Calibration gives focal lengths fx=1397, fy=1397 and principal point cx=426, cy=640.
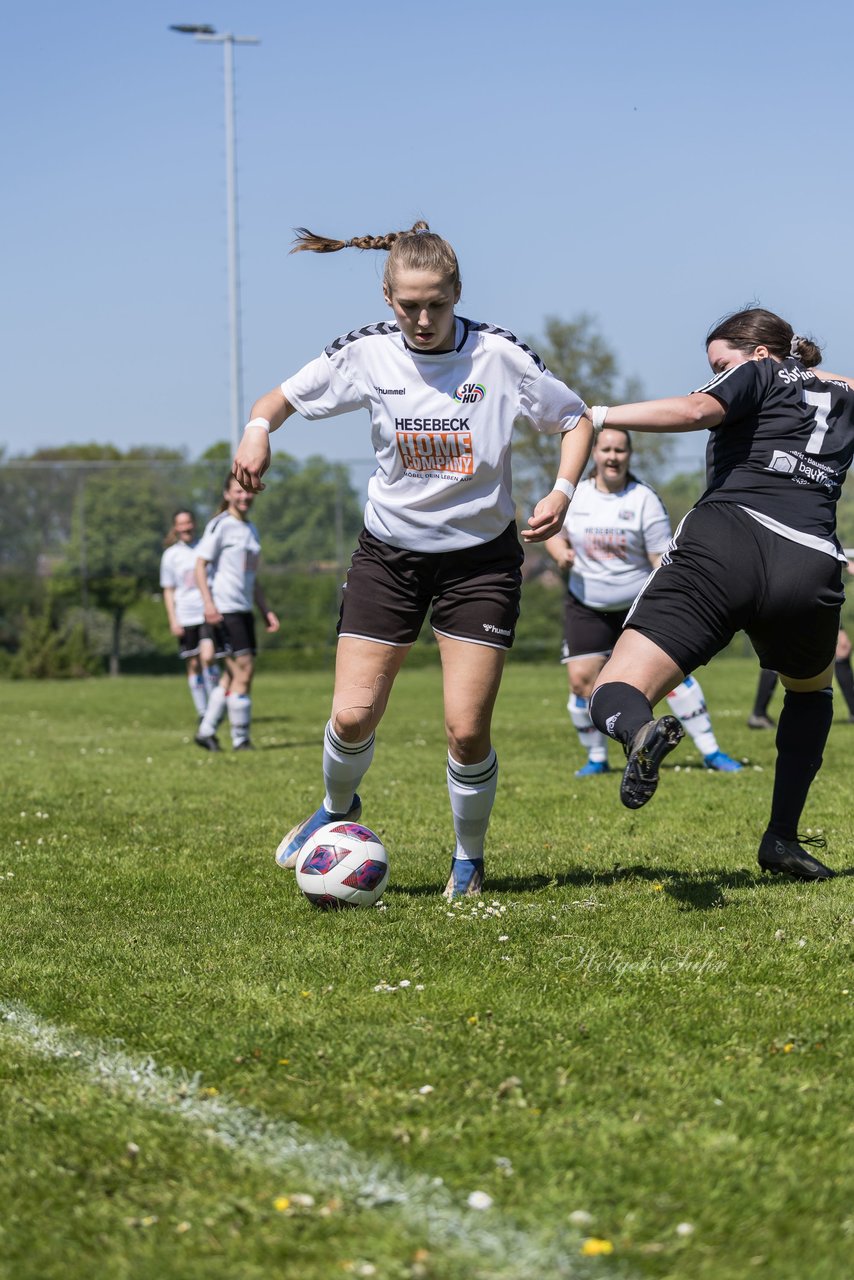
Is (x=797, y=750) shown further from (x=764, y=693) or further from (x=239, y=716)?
(x=764, y=693)

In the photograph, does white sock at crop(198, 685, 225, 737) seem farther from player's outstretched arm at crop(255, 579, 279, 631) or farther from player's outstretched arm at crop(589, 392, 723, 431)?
player's outstretched arm at crop(589, 392, 723, 431)

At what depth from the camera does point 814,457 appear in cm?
516

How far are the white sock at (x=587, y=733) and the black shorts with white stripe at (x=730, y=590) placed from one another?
16.6 feet

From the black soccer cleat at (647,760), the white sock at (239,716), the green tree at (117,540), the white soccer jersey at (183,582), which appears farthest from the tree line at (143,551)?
the black soccer cleat at (647,760)

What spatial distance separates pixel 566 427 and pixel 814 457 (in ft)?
3.04

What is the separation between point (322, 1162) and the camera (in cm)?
285

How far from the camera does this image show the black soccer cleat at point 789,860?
5.82m

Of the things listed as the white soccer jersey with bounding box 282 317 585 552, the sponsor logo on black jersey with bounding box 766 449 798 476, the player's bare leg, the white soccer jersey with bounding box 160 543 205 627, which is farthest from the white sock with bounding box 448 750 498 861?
the white soccer jersey with bounding box 160 543 205 627

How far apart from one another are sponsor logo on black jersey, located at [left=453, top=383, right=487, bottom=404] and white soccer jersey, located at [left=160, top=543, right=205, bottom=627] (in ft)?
35.9

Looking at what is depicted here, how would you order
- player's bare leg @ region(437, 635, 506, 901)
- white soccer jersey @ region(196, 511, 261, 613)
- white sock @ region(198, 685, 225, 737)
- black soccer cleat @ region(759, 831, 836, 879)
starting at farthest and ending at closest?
white soccer jersey @ region(196, 511, 261, 613) → white sock @ region(198, 685, 225, 737) → black soccer cleat @ region(759, 831, 836, 879) → player's bare leg @ region(437, 635, 506, 901)

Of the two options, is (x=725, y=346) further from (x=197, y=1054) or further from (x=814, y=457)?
(x=197, y=1054)

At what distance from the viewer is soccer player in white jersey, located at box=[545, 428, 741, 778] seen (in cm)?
1026

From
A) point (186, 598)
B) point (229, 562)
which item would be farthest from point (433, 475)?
point (186, 598)

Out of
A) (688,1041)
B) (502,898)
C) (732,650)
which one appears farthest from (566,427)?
(732,650)
